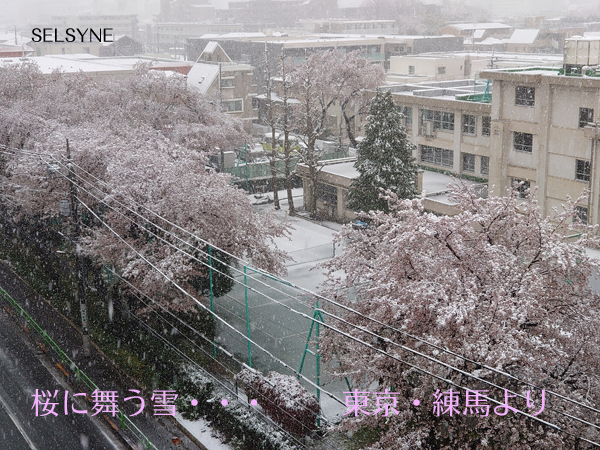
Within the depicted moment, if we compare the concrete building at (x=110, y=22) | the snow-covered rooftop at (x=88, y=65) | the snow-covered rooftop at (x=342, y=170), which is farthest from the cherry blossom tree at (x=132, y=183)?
the concrete building at (x=110, y=22)

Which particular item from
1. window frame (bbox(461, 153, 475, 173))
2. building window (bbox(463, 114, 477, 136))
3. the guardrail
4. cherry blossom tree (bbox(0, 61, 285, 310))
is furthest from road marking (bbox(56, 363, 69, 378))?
building window (bbox(463, 114, 477, 136))

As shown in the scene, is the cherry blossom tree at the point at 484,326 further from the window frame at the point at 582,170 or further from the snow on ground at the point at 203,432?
the window frame at the point at 582,170

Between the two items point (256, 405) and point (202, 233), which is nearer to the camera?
point (256, 405)

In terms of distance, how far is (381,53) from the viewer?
83.1 m

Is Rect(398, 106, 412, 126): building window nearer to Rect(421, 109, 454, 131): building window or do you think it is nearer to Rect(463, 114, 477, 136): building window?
Rect(421, 109, 454, 131): building window

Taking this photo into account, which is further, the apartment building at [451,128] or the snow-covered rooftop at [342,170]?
the snow-covered rooftop at [342,170]

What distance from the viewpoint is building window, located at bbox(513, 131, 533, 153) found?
3109cm

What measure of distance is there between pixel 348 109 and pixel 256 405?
154ft

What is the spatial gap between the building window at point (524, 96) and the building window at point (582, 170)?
12.1ft

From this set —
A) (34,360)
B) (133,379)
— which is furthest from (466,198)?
(34,360)

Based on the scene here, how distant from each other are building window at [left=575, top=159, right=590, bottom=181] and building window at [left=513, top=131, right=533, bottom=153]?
9.47 feet

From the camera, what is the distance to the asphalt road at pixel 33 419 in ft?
52.3

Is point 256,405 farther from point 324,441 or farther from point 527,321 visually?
point 527,321

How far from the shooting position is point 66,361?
66.3 feet
